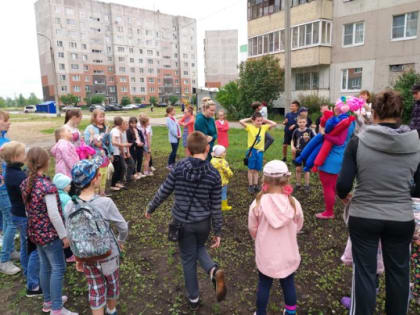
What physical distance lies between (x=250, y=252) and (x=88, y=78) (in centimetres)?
8366

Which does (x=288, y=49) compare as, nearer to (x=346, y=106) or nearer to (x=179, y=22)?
(x=346, y=106)

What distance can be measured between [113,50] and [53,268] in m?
89.5

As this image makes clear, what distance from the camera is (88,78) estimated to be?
256 ft

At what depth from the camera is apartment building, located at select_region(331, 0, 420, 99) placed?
18.3 metres

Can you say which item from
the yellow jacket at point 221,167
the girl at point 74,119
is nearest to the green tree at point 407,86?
the yellow jacket at point 221,167

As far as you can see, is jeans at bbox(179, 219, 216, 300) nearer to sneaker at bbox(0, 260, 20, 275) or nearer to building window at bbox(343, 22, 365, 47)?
sneaker at bbox(0, 260, 20, 275)

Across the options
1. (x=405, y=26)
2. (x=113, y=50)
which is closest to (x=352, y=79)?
(x=405, y=26)

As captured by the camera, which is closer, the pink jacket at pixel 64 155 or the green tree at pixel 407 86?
the pink jacket at pixel 64 155

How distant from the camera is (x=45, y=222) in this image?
9.41 feet

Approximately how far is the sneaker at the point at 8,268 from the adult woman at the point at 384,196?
13.2 feet

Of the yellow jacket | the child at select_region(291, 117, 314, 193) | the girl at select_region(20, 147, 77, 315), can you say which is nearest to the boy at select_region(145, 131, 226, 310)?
the girl at select_region(20, 147, 77, 315)

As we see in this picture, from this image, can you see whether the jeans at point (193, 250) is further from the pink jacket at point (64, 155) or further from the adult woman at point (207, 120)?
the adult woman at point (207, 120)

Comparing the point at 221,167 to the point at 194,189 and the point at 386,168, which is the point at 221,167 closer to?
the point at 194,189

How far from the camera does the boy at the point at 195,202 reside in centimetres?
284
